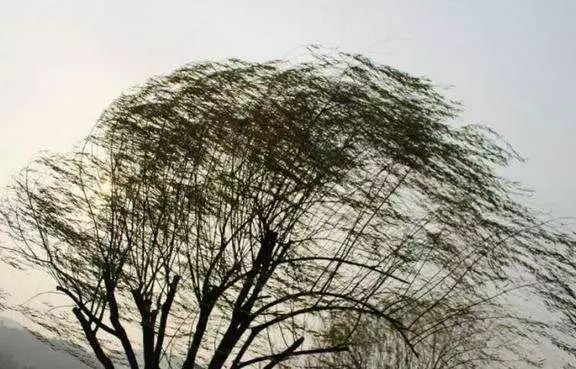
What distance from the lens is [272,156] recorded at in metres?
5.21

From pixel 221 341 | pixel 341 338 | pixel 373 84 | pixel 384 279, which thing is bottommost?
pixel 221 341

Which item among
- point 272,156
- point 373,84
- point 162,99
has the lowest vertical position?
point 272,156

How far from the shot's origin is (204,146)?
562 centimetres

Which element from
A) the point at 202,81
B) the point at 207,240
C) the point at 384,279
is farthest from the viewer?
the point at 202,81

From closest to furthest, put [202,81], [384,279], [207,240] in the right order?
[384,279] < [207,240] < [202,81]

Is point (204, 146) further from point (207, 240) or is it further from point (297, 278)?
point (297, 278)

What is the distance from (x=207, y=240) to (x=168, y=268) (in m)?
0.62

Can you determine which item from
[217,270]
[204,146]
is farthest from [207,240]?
[204,146]

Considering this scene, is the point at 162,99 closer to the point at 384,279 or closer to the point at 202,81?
the point at 202,81

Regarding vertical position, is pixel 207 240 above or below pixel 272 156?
below

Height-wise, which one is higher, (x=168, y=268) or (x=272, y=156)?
(x=272, y=156)

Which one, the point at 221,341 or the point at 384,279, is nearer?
the point at 384,279

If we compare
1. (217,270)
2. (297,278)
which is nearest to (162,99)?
(217,270)

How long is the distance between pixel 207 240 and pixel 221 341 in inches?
43.8
